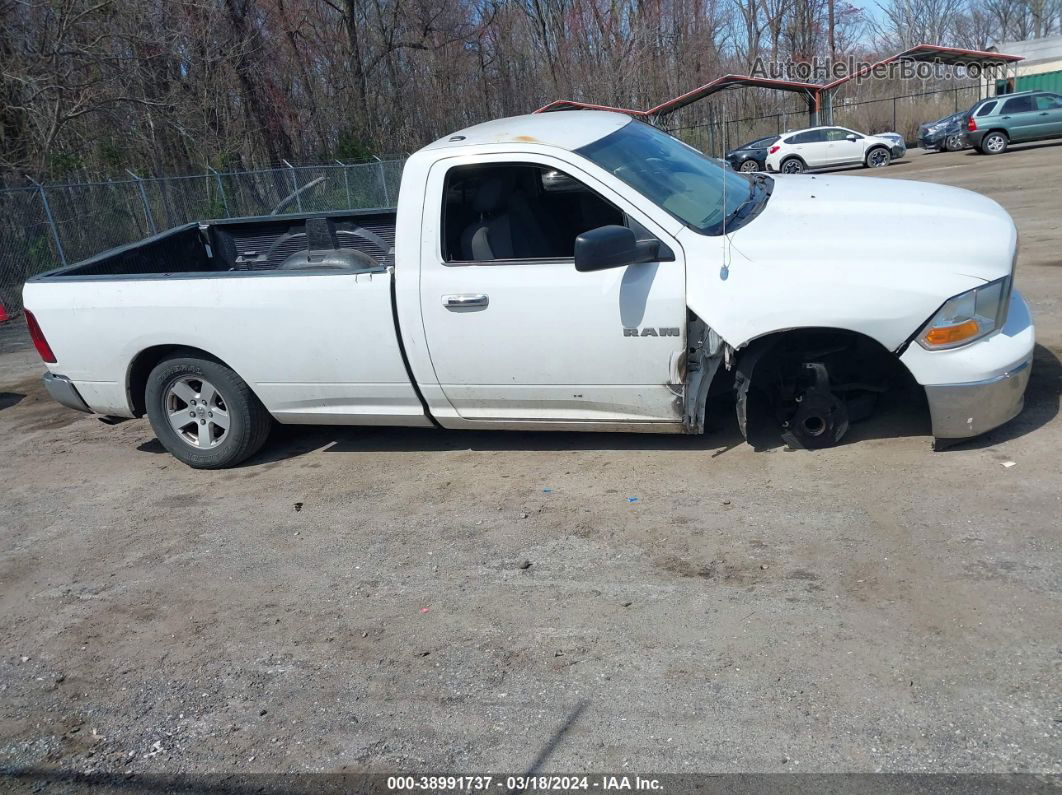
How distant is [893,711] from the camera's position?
289 cm

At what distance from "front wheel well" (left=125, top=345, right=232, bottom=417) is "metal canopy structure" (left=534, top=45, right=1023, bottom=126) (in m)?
24.8

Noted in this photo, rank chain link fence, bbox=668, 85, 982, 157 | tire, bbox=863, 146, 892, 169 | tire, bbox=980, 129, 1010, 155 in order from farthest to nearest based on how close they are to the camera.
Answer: chain link fence, bbox=668, 85, 982, 157, tire, bbox=863, 146, 892, 169, tire, bbox=980, 129, 1010, 155

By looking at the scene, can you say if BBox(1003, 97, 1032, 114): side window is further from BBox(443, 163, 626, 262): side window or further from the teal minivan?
BBox(443, 163, 626, 262): side window

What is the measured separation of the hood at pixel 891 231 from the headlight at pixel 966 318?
0.08 metres

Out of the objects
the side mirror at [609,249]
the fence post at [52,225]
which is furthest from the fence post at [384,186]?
the side mirror at [609,249]

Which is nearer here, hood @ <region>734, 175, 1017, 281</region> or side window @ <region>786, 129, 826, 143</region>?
hood @ <region>734, 175, 1017, 281</region>

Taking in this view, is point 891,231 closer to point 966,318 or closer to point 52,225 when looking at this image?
point 966,318

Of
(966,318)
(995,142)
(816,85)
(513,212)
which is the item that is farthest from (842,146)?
(966,318)

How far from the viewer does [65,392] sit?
235 inches

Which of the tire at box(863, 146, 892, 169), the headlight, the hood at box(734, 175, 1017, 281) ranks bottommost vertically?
the tire at box(863, 146, 892, 169)

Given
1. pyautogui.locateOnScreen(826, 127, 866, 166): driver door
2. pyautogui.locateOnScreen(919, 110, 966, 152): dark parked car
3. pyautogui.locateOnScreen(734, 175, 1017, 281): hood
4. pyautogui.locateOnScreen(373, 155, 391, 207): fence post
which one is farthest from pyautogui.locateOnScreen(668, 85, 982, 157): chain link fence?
pyautogui.locateOnScreen(734, 175, 1017, 281): hood

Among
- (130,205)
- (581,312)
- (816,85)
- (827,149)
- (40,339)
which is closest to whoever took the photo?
(581,312)

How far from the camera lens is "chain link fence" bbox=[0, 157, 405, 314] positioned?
48.8 ft

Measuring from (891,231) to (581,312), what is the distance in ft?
5.26
